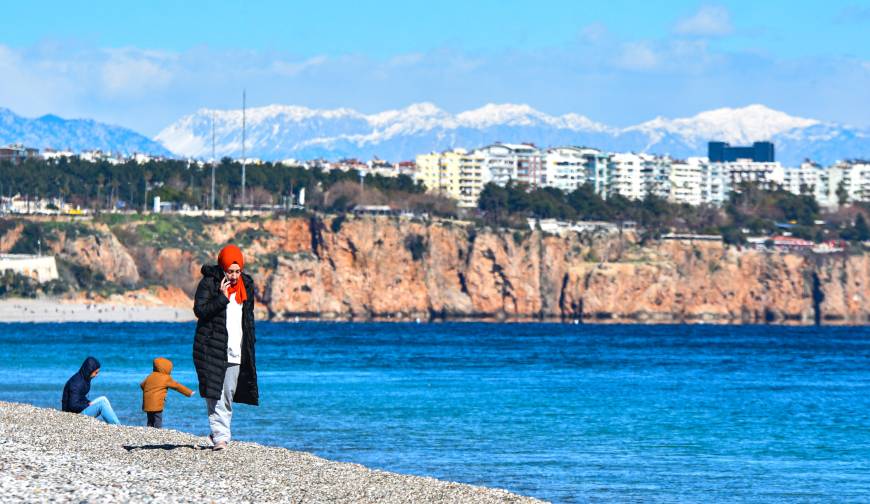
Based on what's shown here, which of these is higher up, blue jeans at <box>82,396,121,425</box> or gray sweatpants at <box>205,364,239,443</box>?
gray sweatpants at <box>205,364,239,443</box>

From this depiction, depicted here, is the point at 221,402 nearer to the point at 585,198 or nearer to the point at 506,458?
the point at 506,458

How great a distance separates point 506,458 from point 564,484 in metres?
3.65

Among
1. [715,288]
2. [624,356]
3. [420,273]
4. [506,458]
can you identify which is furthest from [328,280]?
[506,458]

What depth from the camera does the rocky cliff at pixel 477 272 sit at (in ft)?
485

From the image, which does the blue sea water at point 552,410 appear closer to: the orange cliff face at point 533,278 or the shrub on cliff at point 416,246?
the orange cliff face at point 533,278

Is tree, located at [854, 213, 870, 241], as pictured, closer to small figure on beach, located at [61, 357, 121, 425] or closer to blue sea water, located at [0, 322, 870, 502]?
blue sea water, located at [0, 322, 870, 502]

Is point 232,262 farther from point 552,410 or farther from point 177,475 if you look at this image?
point 552,410

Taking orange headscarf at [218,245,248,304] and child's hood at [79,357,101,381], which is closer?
orange headscarf at [218,245,248,304]

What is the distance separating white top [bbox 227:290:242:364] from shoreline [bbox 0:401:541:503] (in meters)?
1.29

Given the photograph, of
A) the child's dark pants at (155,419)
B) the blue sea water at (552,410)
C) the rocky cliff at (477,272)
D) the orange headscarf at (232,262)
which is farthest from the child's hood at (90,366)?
the rocky cliff at (477,272)

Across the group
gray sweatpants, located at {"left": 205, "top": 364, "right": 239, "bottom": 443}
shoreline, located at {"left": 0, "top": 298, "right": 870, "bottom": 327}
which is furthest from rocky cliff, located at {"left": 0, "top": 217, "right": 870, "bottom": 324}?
gray sweatpants, located at {"left": 205, "top": 364, "right": 239, "bottom": 443}

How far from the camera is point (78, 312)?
136 metres

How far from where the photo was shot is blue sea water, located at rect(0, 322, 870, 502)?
86.1 ft

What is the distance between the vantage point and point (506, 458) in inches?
1113
